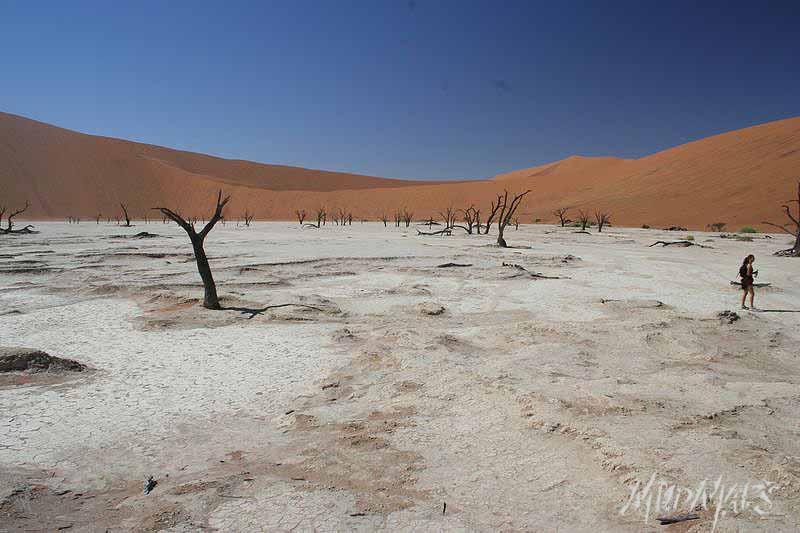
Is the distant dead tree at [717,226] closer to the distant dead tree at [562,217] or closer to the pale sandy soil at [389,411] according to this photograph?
the distant dead tree at [562,217]

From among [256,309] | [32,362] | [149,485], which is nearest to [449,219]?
[256,309]

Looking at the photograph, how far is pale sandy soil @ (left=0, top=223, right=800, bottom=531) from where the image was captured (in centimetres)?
313

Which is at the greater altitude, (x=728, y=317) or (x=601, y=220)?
(x=601, y=220)

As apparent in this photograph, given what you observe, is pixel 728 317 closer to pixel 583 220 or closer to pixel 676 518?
pixel 676 518

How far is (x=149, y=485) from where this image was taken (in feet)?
11.0

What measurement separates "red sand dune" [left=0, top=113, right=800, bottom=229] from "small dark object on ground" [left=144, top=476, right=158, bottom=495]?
44.9 metres

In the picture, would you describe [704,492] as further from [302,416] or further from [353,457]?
[302,416]

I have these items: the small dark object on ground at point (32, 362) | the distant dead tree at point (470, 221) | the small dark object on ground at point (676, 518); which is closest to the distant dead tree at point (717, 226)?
the distant dead tree at point (470, 221)

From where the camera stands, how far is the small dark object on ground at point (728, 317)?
779cm

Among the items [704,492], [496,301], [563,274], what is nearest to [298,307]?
[496,301]

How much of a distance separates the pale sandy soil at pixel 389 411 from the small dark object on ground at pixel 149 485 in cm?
7

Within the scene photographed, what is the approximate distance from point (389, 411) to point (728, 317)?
6176mm

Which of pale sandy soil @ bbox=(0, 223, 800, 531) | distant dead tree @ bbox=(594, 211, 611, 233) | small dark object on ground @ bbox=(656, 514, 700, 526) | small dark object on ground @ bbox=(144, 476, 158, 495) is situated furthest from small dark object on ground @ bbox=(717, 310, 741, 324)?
distant dead tree @ bbox=(594, 211, 611, 233)

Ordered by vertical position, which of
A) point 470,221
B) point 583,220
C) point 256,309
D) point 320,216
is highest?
point 320,216
